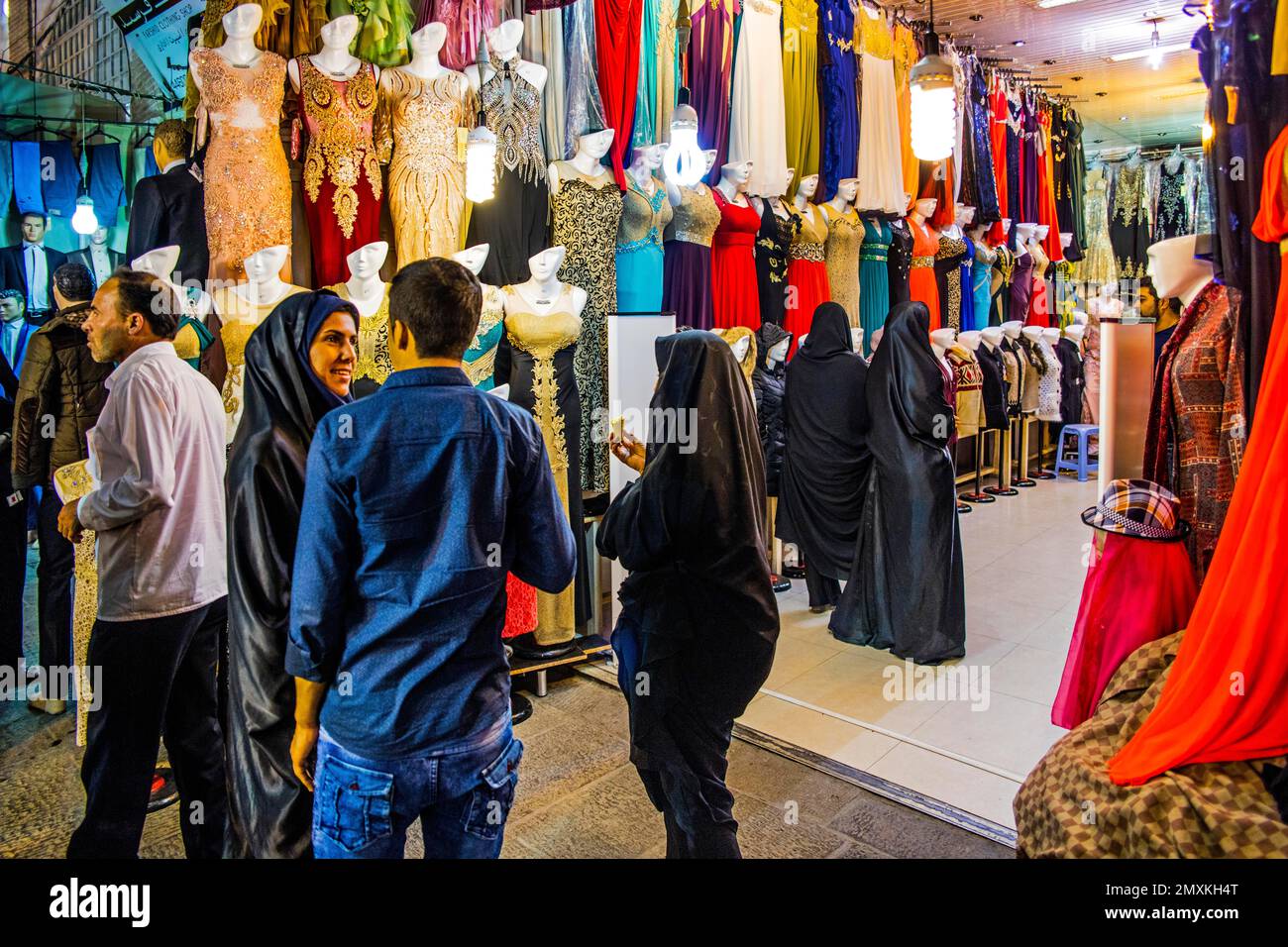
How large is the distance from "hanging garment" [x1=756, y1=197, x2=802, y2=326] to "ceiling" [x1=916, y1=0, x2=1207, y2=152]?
221 cm

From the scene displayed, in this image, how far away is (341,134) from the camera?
301cm

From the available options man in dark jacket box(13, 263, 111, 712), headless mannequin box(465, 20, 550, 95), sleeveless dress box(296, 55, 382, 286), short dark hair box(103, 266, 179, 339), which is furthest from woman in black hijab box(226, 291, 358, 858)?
headless mannequin box(465, 20, 550, 95)

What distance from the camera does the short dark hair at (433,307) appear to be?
1.45 m

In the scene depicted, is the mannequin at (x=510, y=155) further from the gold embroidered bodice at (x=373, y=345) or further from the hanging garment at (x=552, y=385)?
the gold embroidered bodice at (x=373, y=345)

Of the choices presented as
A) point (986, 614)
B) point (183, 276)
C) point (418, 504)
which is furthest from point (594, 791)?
point (986, 614)

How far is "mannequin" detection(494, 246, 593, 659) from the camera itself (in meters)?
3.43

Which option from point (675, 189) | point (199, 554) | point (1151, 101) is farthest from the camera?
point (1151, 101)

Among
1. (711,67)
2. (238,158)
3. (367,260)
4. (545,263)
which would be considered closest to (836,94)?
(711,67)

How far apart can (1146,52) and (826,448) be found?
201 inches

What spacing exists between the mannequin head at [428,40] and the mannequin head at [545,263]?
808mm

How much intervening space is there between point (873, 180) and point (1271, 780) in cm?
489

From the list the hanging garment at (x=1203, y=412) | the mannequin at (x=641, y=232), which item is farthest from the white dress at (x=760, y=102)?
the hanging garment at (x=1203, y=412)
